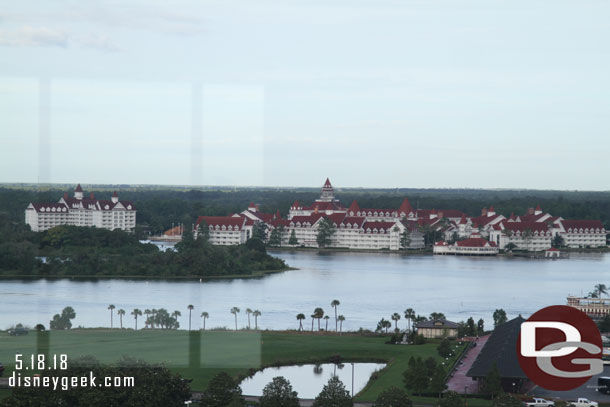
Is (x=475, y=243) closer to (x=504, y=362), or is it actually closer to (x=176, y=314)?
(x=176, y=314)

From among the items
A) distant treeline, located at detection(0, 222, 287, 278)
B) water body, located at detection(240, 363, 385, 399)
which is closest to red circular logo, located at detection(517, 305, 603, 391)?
water body, located at detection(240, 363, 385, 399)

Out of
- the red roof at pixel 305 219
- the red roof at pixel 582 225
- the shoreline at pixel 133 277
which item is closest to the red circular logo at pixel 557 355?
the shoreline at pixel 133 277

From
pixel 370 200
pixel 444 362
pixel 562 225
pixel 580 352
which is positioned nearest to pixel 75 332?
pixel 444 362

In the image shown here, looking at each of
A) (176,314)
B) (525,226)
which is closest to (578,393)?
(176,314)

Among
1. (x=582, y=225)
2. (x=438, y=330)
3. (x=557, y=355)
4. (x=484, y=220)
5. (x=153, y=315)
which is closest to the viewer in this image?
(x=557, y=355)

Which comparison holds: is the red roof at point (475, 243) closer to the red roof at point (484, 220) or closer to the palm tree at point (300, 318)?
the red roof at point (484, 220)

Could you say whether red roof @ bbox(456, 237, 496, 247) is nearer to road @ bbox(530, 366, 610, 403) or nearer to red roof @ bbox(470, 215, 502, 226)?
red roof @ bbox(470, 215, 502, 226)
